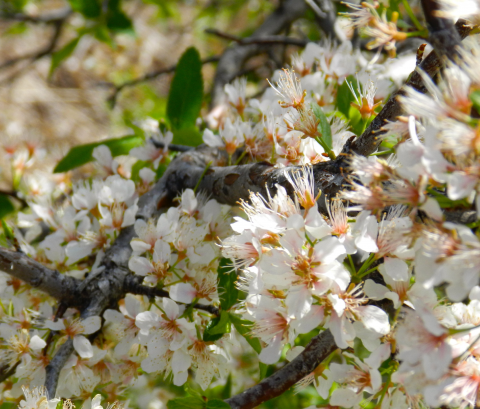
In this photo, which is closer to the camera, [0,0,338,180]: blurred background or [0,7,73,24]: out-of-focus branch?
[0,7,73,24]: out-of-focus branch

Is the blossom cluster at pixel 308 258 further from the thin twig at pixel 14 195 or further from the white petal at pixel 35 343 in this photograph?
the thin twig at pixel 14 195

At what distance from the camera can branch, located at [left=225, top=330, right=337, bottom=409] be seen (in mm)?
815

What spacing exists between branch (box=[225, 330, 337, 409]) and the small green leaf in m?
1.62

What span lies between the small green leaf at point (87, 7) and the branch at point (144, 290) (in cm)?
132

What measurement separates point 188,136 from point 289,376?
28.9 inches

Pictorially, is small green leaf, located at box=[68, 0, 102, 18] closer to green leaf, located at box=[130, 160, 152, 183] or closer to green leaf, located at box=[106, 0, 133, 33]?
green leaf, located at box=[106, 0, 133, 33]

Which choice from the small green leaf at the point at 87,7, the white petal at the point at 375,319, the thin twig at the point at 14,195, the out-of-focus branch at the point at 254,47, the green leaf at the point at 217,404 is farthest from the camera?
the out-of-focus branch at the point at 254,47

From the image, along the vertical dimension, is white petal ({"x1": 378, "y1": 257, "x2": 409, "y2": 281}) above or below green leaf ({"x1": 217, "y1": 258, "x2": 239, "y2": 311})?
above

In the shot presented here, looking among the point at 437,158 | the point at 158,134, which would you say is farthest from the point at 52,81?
the point at 437,158

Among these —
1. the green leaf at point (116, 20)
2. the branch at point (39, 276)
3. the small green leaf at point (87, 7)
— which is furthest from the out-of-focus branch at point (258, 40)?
the branch at point (39, 276)

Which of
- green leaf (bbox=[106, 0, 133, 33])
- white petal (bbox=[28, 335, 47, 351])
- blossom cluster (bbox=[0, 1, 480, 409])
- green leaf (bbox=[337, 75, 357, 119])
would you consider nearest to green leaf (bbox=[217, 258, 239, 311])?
blossom cluster (bbox=[0, 1, 480, 409])

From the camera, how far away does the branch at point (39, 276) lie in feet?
2.64

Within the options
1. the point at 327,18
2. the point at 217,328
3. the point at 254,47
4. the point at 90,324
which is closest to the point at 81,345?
the point at 90,324

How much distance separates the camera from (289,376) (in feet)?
2.69
